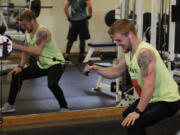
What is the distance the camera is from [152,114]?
2.16 metres

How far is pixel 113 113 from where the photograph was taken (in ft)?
11.8

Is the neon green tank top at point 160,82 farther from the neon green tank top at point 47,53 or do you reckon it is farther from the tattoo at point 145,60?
the neon green tank top at point 47,53

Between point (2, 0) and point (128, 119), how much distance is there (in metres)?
A: 3.84

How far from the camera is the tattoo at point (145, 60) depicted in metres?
2.08

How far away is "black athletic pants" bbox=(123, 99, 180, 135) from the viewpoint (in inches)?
84.4

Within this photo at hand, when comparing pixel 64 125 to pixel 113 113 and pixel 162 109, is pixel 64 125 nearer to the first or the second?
→ pixel 113 113

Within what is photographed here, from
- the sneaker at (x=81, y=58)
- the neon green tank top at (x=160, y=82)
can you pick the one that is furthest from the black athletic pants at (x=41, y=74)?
the sneaker at (x=81, y=58)

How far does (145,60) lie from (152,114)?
1.16 feet

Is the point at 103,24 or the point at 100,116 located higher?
the point at 103,24

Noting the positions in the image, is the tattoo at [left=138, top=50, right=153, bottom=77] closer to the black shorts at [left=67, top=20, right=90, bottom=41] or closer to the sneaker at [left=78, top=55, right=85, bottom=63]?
the black shorts at [left=67, top=20, right=90, bottom=41]

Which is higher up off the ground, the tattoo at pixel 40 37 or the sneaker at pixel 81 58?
the tattoo at pixel 40 37

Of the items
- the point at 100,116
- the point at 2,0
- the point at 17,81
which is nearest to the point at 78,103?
the point at 100,116

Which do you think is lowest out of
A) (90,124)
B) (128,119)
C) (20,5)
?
(90,124)

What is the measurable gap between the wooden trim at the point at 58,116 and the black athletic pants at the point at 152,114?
4.39 ft
